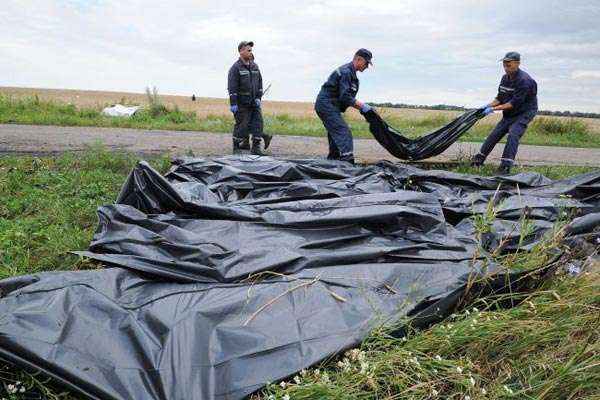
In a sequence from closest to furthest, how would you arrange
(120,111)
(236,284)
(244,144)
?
(236,284), (244,144), (120,111)

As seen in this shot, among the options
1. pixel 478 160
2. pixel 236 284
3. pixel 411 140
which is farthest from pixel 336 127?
pixel 236 284

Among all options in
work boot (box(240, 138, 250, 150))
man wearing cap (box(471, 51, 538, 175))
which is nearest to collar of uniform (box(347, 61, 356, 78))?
man wearing cap (box(471, 51, 538, 175))

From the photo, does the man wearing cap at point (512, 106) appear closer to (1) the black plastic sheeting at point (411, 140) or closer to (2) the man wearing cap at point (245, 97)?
(1) the black plastic sheeting at point (411, 140)

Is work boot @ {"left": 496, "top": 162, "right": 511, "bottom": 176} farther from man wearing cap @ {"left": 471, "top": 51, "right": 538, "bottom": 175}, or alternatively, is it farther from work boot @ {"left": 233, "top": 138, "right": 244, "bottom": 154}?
work boot @ {"left": 233, "top": 138, "right": 244, "bottom": 154}

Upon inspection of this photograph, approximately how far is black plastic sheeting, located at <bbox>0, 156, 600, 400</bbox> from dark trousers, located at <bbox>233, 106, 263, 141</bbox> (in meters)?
3.25

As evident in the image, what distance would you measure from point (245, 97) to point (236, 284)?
4982 millimetres

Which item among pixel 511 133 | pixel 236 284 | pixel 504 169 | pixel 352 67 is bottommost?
pixel 236 284

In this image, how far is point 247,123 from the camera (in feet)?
23.3

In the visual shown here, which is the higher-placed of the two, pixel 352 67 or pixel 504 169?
pixel 352 67

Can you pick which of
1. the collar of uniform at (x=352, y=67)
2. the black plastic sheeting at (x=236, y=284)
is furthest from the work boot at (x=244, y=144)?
the black plastic sheeting at (x=236, y=284)

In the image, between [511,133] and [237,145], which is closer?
[511,133]

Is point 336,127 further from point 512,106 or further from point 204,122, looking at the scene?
point 204,122

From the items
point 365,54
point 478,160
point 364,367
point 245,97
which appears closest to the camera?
point 364,367

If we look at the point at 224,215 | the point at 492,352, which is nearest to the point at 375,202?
the point at 224,215
